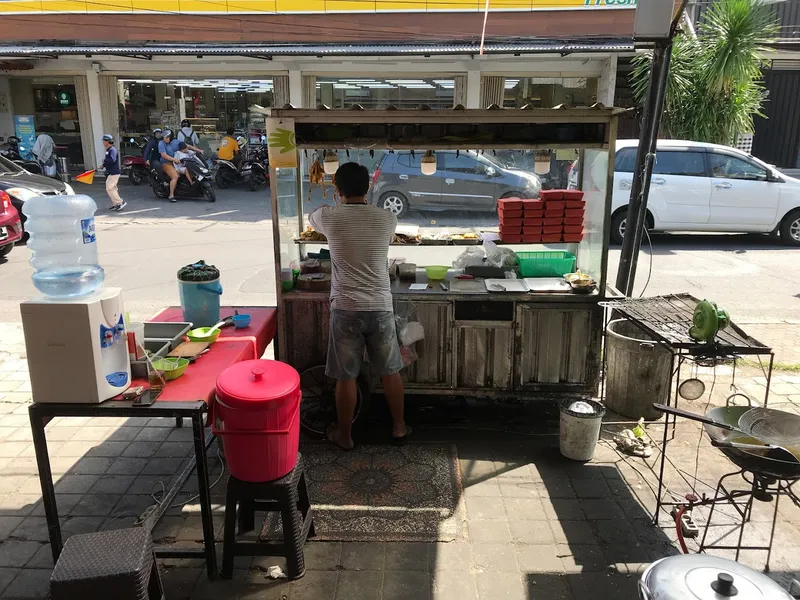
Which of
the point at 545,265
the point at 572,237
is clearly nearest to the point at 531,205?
the point at 572,237

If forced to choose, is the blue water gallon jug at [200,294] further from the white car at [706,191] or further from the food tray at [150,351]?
the white car at [706,191]

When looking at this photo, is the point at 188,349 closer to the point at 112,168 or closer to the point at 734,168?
the point at 734,168

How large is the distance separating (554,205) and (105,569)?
3.79 m

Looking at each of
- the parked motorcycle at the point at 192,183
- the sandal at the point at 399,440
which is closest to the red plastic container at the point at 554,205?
the sandal at the point at 399,440

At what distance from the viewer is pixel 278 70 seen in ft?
54.5

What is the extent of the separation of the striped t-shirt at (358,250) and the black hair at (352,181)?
3.3 inches

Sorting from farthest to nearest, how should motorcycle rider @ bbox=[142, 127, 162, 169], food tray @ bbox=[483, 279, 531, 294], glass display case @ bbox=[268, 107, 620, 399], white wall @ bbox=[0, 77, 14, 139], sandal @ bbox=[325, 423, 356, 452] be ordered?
white wall @ bbox=[0, 77, 14, 139], motorcycle rider @ bbox=[142, 127, 162, 169], food tray @ bbox=[483, 279, 531, 294], glass display case @ bbox=[268, 107, 620, 399], sandal @ bbox=[325, 423, 356, 452]

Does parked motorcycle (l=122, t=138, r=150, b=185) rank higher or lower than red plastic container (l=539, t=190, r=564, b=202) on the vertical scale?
lower

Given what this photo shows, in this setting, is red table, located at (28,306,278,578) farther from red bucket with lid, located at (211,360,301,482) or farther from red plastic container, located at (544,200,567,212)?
red plastic container, located at (544,200,567,212)

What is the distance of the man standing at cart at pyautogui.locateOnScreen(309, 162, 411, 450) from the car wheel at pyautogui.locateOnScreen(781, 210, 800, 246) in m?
9.59

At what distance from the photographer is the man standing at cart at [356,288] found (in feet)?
13.6

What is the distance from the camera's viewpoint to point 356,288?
166 inches

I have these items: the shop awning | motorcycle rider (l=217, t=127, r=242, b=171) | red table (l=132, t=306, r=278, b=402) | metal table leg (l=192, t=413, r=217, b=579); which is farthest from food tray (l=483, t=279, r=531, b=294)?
motorcycle rider (l=217, t=127, r=242, b=171)

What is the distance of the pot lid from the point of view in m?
2.09
